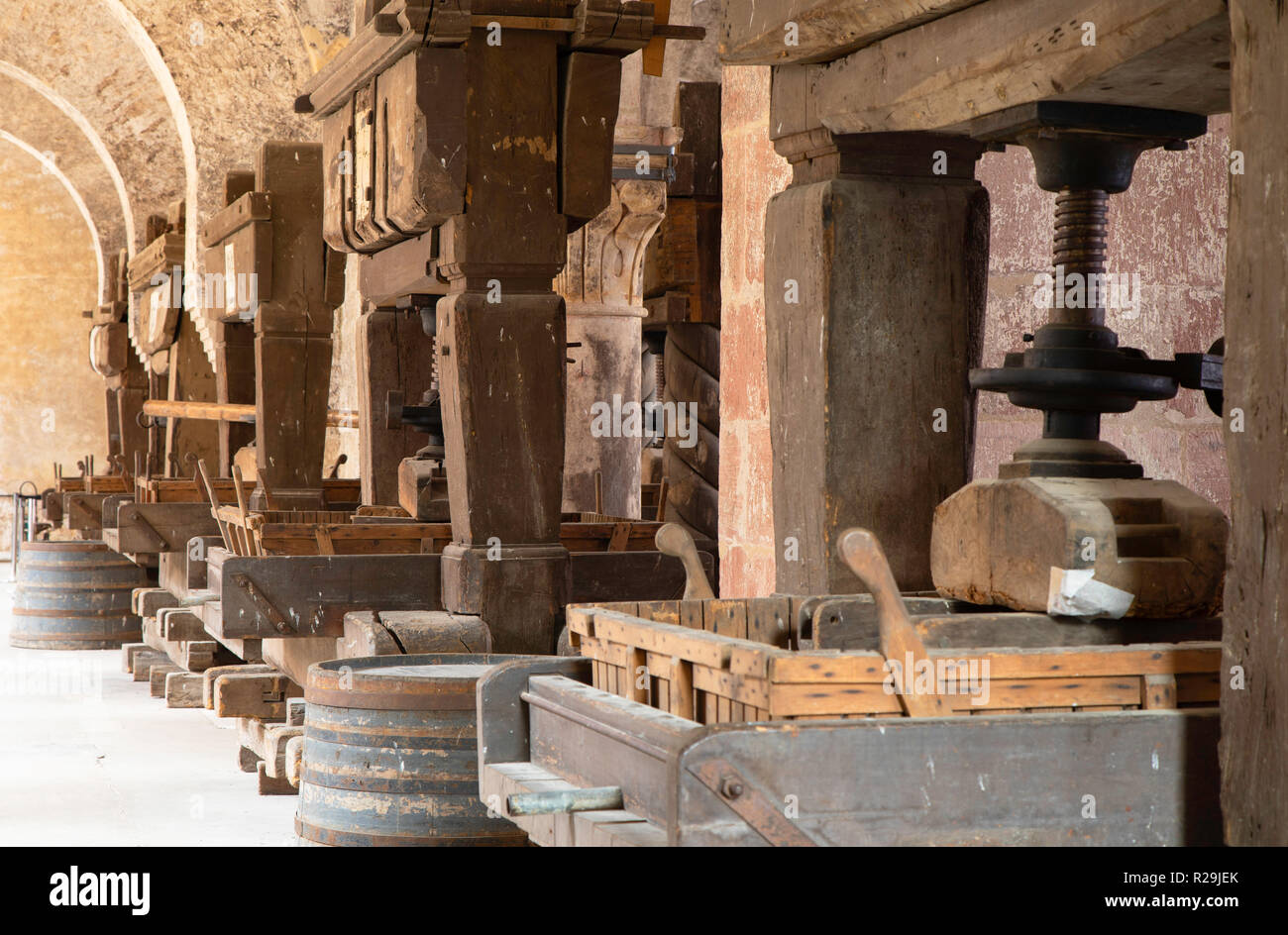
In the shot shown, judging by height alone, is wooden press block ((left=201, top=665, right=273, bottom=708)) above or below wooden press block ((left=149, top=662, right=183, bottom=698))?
above

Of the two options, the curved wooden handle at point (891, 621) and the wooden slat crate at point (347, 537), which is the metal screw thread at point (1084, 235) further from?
the wooden slat crate at point (347, 537)

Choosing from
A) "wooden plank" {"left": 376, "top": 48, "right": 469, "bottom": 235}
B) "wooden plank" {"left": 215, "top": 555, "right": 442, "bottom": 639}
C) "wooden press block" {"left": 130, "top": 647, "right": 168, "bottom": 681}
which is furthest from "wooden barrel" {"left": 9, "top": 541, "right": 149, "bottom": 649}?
"wooden plank" {"left": 376, "top": 48, "right": 469, "bottom": 235}

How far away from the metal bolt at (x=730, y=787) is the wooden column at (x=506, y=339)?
3.18m

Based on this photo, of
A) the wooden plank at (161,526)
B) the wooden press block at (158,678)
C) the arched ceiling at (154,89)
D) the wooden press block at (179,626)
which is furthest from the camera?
the arched ceiling at (154,89)

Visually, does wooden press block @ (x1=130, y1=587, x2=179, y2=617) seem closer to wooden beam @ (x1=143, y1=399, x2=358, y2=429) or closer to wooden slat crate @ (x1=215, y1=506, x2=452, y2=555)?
wooden beam @ (x1=143, y1=399, x2=358, y2=429)

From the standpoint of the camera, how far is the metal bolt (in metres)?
1.89

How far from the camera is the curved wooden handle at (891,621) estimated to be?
2.05m

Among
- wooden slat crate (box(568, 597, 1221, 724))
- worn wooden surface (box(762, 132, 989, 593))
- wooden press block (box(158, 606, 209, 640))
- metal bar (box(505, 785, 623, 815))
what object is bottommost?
wooden press block (box(158, 606, 209, 640))

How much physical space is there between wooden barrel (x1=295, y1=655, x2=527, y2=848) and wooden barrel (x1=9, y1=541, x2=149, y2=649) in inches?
307

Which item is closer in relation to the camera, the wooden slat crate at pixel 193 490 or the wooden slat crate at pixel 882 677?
the wooden slat crate at pixel 882 677

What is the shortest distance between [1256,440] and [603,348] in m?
6.49

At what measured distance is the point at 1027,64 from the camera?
2.53 metres

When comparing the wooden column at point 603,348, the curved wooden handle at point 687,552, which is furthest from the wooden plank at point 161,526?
the curved wooden handle at point 687,552

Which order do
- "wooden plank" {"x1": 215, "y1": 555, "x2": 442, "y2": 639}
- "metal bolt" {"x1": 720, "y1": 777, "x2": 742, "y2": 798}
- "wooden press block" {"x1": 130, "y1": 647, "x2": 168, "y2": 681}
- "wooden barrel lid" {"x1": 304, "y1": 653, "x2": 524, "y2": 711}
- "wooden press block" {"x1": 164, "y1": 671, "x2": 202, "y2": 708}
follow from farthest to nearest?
"wooden press block" {"x1": 130, "y1": 647, "x2": 168, "y2": 681}, "wooden press block" {"x1": 164, "y1": 671, "x2": 202, "y2": 708}, "wooden plank" {"x1": 215, "y1": 555, "x2": 442, "y2": 639}, "wooden barrel lid" {"x1": 304, "y1": 653, "x2": 524, "y2": 711}, "metal bolt" {"x1": 720, "y1": 777, "x2": 742, "y2": 798}
